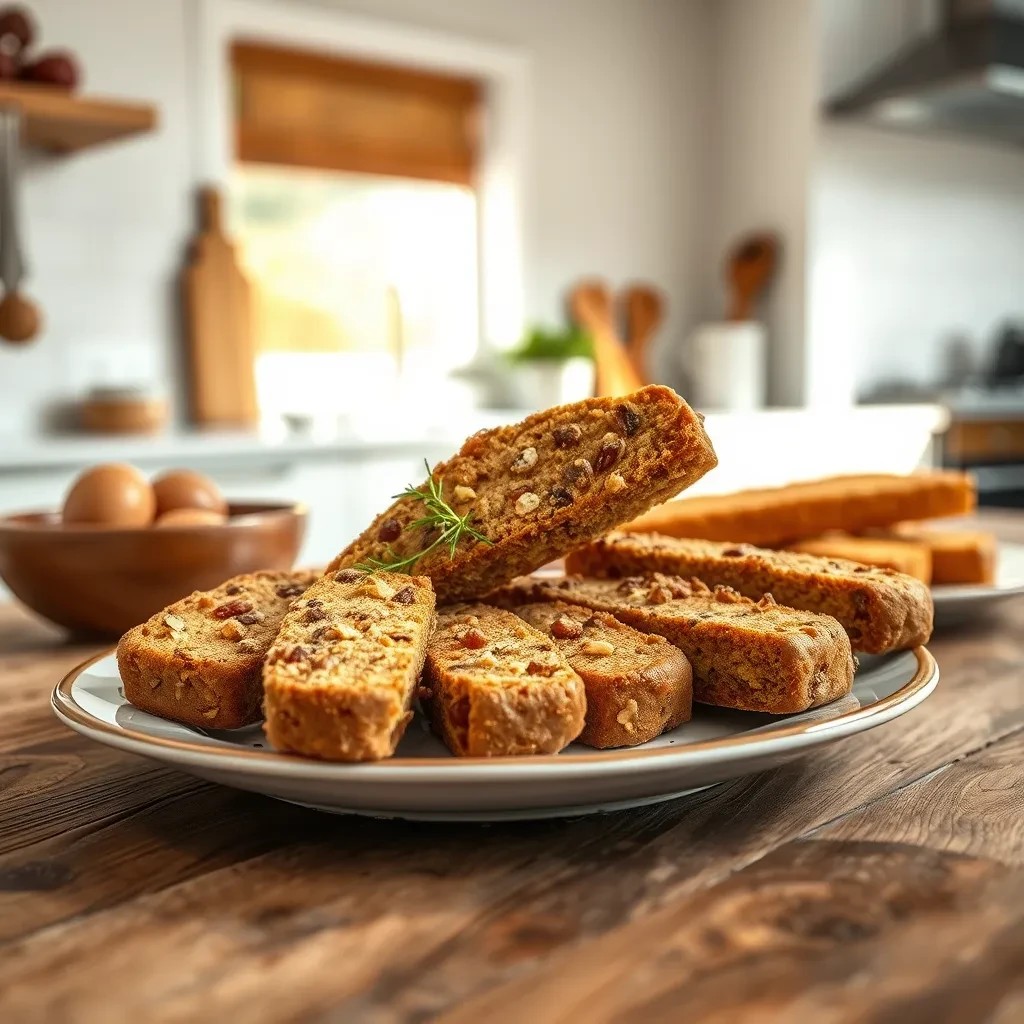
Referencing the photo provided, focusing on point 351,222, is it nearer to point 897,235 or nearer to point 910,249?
point 897,235

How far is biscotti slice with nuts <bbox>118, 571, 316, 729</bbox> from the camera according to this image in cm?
77

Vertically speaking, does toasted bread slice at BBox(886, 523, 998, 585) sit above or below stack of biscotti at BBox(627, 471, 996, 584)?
below

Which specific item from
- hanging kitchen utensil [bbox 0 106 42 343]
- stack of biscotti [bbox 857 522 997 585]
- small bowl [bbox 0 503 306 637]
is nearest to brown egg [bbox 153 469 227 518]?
small bowl [bbox 0 503 306 637]

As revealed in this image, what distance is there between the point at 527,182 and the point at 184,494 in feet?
11.4

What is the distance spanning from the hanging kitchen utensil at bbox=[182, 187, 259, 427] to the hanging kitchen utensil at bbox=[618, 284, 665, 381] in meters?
1.73

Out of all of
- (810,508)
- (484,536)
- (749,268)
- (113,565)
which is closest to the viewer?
(484,536)

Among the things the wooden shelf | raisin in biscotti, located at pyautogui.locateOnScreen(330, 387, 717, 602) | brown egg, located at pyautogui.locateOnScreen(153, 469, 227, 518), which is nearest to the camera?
raisin in biscotti, located at pyautogui.locateOnScreen(330, 387, 717, 602)

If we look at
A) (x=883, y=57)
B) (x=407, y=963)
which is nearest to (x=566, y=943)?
(x=407, y=963)

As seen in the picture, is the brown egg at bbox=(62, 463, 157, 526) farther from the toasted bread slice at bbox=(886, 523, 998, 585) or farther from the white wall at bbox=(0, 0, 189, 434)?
the white wall at bbox=(0, 0, 189, 434)

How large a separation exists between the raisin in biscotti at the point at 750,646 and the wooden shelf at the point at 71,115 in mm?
2708

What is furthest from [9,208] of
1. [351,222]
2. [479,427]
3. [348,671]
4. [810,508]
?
[348,671]

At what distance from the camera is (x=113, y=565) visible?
1228 mm

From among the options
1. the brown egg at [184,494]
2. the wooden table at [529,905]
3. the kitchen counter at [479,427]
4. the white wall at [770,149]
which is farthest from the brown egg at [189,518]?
the white wall at [770,149]

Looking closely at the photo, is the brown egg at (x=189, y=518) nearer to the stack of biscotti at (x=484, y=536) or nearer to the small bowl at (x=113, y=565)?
the small bowl at (x=113, y=565)
